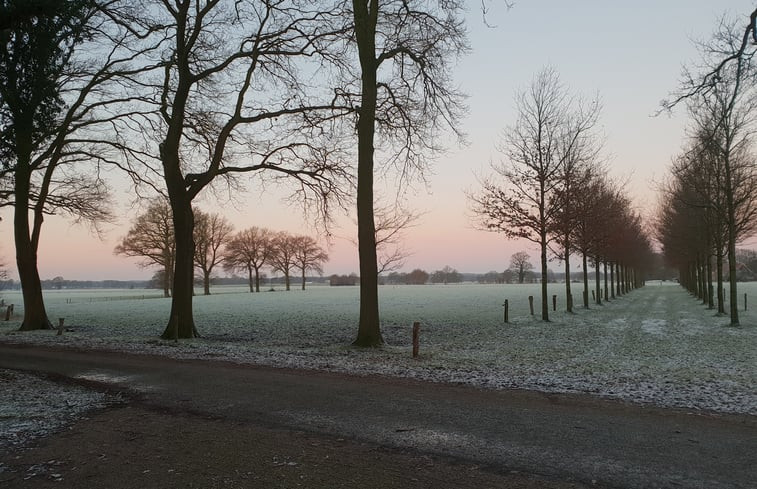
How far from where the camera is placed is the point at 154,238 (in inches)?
2330

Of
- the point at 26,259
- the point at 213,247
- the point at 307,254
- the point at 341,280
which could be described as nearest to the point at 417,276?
the point at 341,280

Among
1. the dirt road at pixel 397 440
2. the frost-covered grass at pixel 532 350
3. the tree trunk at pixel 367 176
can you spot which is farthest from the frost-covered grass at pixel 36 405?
the tree trunk at pixel 367 176

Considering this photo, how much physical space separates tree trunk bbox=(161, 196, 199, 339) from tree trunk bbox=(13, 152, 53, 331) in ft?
29.4

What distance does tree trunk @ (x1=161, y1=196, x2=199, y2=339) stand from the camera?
18.4 meters

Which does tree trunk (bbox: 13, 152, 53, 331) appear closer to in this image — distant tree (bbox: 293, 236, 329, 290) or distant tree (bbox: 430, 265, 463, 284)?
distant tree (bbox: 293, 236, 329, 290)

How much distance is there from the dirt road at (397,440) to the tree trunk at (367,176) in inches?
238

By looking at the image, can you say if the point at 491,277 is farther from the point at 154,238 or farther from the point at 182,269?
the point at 182,269

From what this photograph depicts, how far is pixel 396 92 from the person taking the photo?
16234 mm

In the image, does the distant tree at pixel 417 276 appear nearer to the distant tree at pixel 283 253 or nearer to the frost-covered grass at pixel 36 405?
the distant tree at pixel 283 253

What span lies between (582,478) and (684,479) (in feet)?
3.21

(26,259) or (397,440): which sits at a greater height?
(26,259)

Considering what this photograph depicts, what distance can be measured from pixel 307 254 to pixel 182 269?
2733 inches

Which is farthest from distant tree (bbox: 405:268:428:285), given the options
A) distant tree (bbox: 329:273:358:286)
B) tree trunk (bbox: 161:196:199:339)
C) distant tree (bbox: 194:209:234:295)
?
tree trunk (bbox: 161:196:199:339)

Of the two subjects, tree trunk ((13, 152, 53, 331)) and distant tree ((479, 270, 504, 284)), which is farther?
distant tree ((479, 270, 504, 284))
